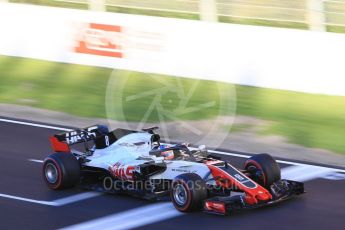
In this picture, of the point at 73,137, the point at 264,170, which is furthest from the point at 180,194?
the point at 73,137

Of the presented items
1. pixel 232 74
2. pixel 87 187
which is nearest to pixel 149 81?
pixel 232 74

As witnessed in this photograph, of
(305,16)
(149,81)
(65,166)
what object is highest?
(305,16)

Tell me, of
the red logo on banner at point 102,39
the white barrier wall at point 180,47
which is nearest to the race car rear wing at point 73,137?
the white barrier wall at point 180,47

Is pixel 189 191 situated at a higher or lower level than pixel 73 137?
lower

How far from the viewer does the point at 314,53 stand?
15.8 metres

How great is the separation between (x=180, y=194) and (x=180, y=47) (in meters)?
7.38

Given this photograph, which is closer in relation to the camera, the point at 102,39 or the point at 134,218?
the point at 134,218

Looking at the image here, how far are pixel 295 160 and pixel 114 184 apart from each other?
355 centimetres

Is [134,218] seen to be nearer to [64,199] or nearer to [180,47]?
[64,199]

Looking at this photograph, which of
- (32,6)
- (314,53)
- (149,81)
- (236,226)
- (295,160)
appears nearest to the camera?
(236,226)

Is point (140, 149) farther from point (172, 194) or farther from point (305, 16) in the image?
point (305, 16)

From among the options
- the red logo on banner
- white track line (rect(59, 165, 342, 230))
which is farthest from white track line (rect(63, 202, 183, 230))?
the red logo on banner

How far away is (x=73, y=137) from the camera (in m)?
12.0

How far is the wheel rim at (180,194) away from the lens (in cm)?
1015
